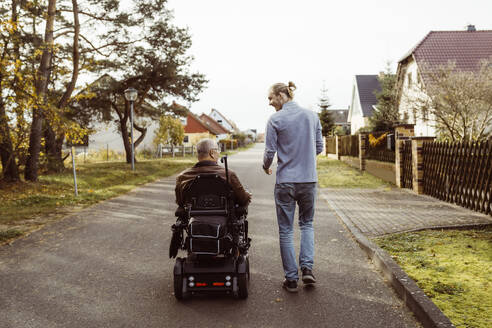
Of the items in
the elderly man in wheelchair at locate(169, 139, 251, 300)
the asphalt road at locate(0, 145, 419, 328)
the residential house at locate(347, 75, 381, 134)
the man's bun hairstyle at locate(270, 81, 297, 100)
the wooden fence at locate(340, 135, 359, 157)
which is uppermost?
the residential house at locate(347, 75, 381, 134)

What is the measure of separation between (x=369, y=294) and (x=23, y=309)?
3.06 m

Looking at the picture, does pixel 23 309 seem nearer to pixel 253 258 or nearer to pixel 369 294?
pixel 253 258

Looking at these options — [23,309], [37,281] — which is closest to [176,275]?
[23,309]

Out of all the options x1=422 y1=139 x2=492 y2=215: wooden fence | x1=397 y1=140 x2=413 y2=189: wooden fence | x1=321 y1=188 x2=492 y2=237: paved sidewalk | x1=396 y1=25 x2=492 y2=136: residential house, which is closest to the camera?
x1=321 y1=188 x2=492 y2=237: paved sidewalk

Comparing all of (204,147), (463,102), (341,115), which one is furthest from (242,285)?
(341,115)

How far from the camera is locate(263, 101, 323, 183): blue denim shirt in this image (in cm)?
408

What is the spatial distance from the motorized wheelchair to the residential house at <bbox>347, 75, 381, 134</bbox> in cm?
4200

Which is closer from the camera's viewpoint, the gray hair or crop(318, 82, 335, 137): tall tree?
the gray hair

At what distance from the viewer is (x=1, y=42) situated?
10.9 metres

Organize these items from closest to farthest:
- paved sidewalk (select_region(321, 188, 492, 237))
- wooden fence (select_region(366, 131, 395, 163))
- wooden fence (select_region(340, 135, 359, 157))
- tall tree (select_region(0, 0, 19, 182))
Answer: paved sidewalk (select_region(321, 188, 492, 237)), tall tree (select_region(0, 0, 19, 182)), wooden fence (select_region(366, 131, 395, 163)), wooden fence (select_region(340, 135, 359, 157))

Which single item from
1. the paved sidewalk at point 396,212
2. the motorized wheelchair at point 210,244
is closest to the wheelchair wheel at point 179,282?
the motorized wheelchair at point 210,244

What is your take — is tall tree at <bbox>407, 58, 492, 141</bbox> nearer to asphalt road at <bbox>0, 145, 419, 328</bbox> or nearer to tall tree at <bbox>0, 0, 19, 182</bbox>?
asphalt road at <bbox>0, 145, 419, 328</bbox>

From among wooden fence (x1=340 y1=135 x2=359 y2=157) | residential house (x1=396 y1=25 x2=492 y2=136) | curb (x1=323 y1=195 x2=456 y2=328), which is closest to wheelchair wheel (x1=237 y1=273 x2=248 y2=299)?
curb (x1=323 y1=195 x2=456 y2=328)

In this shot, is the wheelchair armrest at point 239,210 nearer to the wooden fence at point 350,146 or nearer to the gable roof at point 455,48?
the wooden fence at point 350,146
